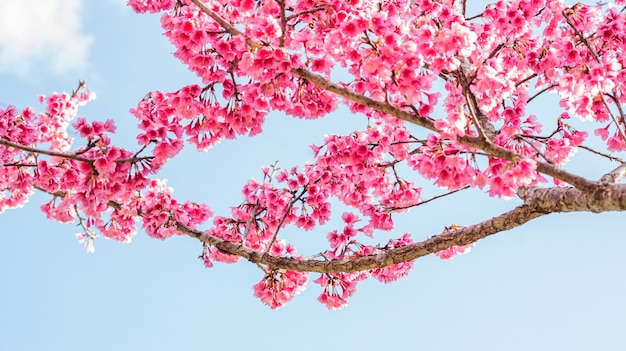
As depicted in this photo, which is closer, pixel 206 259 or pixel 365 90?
pixel 365 90

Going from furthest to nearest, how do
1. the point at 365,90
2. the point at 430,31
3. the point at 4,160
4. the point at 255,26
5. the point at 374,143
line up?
the point at 4,160 → the point at 374,143 → the point at 365,90 → the point at 255,26 → the point at 430,31

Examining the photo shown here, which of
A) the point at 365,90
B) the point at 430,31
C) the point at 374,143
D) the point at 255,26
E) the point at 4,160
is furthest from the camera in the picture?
the point at 4,160

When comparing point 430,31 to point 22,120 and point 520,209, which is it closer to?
point 520,209

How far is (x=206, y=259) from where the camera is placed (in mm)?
6828

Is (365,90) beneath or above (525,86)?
beneath

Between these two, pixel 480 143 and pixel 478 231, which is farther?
pixel 478 231

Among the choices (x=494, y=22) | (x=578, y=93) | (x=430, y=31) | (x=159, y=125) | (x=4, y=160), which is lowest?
(x=578, y=93)

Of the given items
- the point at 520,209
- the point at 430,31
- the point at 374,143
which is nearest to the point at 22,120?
the point at 374,143

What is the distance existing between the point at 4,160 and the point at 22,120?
53 cm

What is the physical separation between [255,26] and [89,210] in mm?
2413

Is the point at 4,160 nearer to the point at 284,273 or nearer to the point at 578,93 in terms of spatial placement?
the point at 284,273

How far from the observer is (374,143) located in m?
6.06

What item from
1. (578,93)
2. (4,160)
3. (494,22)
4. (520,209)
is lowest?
(520,209)

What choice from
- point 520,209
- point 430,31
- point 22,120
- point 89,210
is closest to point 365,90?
point 430,31
